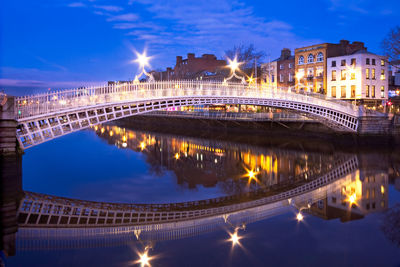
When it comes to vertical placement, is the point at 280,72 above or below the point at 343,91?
above

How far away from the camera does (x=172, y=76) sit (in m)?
67.6

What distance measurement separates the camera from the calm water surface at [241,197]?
6.46m

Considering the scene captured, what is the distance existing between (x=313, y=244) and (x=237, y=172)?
8178mm

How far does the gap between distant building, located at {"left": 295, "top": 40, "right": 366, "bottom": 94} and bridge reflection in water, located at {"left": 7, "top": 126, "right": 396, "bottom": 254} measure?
1912cm

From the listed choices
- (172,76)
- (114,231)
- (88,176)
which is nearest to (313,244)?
(114,231)

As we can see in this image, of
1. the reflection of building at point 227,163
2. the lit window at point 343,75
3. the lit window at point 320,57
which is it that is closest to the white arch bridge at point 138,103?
the reflection of building at point 227,163

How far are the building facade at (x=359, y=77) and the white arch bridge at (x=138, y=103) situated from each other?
9921 millimetres

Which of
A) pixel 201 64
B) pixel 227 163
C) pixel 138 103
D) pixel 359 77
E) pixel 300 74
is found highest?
pixel 201 64

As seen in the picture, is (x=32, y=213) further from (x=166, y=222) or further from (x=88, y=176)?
(x=88, y=176)

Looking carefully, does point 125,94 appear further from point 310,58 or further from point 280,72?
point 280,72

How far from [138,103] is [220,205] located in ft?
24.4

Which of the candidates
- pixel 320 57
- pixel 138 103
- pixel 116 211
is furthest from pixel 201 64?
pixel 116 211

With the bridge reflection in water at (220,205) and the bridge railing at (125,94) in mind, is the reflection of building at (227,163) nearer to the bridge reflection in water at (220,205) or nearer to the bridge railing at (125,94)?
the bridge reflection in water at (220,205)

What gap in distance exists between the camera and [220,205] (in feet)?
32.8
